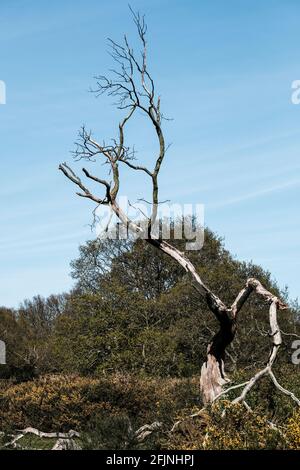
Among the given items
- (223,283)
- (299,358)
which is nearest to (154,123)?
(299,358)

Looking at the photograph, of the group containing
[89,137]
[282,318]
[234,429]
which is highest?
[89,137]

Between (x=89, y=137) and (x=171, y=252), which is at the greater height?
(x=89, y=137)

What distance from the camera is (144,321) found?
109ft

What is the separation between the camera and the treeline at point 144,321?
98.9 ft

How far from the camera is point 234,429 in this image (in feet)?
29.4

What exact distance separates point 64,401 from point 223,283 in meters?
18.3

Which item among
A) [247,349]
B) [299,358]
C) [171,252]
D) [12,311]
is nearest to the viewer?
[171,252]

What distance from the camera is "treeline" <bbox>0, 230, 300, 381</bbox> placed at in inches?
1187

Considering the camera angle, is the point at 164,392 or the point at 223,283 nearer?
the point at 164,392

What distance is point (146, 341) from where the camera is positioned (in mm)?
30391

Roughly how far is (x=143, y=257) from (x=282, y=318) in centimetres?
850

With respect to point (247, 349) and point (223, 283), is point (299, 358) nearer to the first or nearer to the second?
point (247, 349)

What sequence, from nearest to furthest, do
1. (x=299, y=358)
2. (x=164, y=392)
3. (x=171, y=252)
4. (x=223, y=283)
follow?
(x=171, y=252) < (x=164, y=392) < (x=299, y=358) < (x=223, y=283)

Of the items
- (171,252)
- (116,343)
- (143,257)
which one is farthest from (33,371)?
(171,252)
